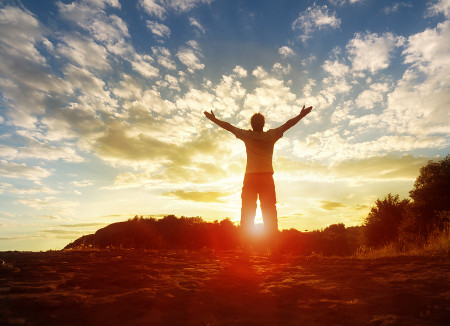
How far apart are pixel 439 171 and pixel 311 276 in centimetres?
3176

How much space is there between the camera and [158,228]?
4188 centimetres

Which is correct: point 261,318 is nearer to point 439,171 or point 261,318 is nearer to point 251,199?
point 251,199

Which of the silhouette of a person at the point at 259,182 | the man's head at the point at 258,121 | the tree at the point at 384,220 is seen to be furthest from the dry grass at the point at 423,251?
the tree at the point at 384,220

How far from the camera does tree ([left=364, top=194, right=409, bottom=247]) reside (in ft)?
103

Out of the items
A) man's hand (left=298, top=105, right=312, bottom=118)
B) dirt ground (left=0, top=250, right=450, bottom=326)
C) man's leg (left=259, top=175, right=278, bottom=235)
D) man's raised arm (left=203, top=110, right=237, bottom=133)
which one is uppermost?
man's hand (left=298, top=105, right=312, bottom=118)

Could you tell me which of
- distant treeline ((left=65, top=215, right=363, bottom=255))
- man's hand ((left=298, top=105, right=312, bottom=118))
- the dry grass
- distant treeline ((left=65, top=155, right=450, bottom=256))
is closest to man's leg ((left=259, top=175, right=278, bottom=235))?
man's hand ((left=298, top=105, right=312, bottom=118))

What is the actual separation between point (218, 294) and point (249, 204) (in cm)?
353

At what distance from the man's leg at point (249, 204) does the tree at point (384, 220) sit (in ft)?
99.3

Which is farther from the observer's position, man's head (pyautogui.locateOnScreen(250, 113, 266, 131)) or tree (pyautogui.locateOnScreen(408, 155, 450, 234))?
tree (pyautogui.locateOnScreen(408, 155, 450, 234))

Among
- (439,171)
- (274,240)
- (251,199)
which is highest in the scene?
(439,171)

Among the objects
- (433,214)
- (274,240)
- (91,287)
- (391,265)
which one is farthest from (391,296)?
(433,214)

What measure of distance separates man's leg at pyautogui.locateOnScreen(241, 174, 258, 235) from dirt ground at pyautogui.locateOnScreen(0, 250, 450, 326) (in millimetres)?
2195

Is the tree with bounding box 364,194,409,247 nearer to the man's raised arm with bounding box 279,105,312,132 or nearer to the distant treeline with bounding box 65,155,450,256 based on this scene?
the distant treeline with bounding box 65,155,450,256

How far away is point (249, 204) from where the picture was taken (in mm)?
6160
